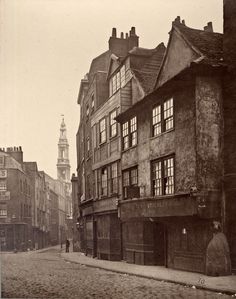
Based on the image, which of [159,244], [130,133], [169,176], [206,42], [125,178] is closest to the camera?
[206,42]

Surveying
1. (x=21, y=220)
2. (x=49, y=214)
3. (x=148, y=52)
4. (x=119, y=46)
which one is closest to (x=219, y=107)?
(x=148, y=52)

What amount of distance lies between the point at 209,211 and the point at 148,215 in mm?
3908

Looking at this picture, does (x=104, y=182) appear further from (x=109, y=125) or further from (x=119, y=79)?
(x=119, y=79)

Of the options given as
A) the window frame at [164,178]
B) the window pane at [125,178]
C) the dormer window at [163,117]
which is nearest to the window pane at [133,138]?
the window pane at [125,178]

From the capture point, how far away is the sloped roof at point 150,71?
76.3 feet

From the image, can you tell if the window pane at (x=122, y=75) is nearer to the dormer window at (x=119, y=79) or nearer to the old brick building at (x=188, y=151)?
the dormer window at (x=119, y=79)

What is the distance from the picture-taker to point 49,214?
75.4 meters

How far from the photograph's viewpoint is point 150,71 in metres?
24.4

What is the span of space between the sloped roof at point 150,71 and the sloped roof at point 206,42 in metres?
4.76

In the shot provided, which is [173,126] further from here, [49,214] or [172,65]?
[49,214]

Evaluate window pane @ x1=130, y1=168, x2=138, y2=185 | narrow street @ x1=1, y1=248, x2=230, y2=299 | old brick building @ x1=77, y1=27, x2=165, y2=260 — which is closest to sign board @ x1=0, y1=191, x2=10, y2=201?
old brick building @ x1=77, y1=27, x2=165, y2=260

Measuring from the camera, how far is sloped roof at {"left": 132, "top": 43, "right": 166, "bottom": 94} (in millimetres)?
23250

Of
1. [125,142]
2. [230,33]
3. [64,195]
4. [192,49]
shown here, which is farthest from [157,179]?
[64,195]

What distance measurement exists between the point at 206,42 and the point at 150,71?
6.48 meters
